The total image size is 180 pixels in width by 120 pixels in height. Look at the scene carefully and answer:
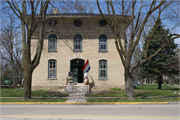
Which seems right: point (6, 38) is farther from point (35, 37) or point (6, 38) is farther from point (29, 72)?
point (29, 72)

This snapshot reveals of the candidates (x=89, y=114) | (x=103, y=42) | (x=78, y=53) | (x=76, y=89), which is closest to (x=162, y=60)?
(x=103, y=42)

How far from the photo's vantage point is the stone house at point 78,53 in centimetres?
2164

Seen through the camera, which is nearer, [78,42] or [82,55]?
[82,55]

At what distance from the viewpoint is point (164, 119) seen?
7.46 m

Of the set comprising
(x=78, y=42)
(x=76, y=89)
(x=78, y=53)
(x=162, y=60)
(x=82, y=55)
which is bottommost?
(x=76, y=89)

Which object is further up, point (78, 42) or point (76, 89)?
point (78, 42)

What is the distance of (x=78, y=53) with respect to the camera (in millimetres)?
21812

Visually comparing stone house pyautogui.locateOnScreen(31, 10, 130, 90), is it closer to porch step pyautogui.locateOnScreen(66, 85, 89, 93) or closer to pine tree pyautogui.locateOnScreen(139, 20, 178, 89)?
porch step pyautogui.locateOnScreen(66, 85, 89, 93)

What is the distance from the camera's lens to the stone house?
21641 millimetres

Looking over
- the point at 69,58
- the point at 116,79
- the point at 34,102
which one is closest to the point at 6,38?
the point at 69,58

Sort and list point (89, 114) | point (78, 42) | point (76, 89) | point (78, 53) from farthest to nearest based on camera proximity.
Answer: point (78, 42)
point (78, 53)
point (76, 89)
point (89, 114)

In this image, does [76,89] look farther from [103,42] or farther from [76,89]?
[103,42]

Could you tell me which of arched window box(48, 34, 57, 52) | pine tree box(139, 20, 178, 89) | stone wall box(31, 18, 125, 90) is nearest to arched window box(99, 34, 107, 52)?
stone wall box(31, 18, 125, 90)

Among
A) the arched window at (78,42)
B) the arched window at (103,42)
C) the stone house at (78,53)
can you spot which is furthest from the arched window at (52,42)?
the arched window at (103,42)
